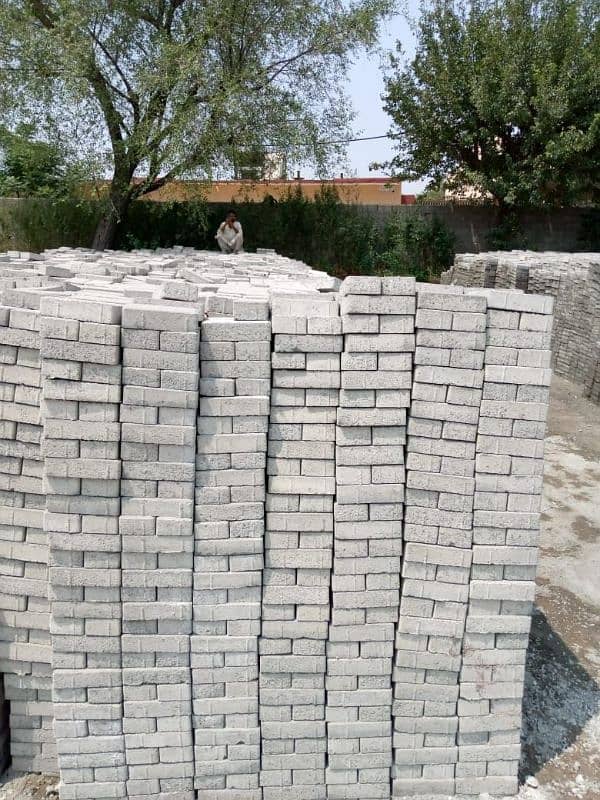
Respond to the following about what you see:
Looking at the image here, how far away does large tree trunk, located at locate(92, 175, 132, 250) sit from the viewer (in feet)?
51.4

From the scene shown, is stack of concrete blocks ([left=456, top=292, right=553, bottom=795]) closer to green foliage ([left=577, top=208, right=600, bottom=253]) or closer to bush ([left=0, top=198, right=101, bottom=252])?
bush ([left=0, top=198, right=101, bottom=252])

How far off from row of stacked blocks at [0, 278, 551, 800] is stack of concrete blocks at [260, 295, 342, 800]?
0.01 metres

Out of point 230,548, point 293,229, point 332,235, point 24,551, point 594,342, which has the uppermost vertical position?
point 293,229

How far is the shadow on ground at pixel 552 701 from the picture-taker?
152 inches

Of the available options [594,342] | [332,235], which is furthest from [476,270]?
[332,235]

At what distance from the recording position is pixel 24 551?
3346 mm

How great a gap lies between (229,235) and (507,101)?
8621 mm

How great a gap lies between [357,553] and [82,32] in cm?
1398

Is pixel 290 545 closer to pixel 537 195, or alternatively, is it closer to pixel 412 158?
pixel 537 195

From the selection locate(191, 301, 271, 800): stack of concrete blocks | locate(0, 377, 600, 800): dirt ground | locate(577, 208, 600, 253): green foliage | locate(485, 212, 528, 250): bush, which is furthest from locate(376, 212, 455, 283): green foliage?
locate(191, 301, 271, 800): stack of concrete blocks

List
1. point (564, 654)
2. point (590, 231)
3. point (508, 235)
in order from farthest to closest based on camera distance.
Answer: point (590, 231) < point (508, 235) < point (564, 654)

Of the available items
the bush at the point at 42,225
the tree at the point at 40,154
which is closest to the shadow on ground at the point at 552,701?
the tree at the point at 40,154

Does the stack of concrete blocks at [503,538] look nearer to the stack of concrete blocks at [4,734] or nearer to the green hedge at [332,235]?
the stack of concrete blocks at [4,734]

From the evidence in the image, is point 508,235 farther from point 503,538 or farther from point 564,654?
point 503,538
